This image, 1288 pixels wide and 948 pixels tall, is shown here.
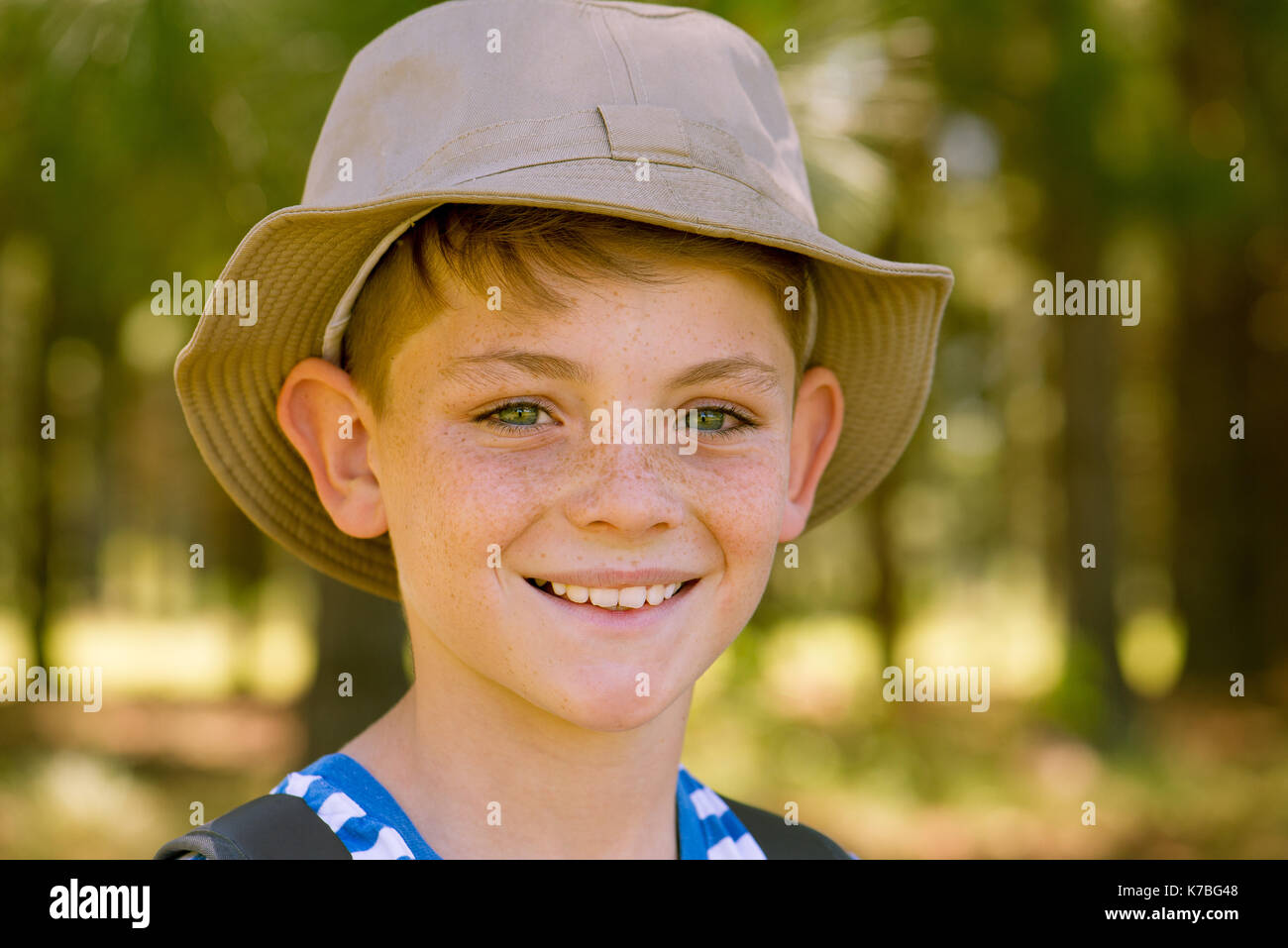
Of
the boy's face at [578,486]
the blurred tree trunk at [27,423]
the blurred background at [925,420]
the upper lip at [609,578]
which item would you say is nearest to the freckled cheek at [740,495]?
the boy's face at [578,486]

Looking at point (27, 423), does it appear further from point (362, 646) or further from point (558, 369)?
point (558, 369)

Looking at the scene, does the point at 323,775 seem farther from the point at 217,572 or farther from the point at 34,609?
the point at 217,572

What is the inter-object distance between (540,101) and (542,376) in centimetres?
40

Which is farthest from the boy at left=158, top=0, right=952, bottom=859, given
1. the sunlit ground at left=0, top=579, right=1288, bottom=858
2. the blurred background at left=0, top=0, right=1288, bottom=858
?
the sunlit ground at left=0, top=579, right=1288, bottom=858

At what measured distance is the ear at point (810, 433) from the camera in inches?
78.0

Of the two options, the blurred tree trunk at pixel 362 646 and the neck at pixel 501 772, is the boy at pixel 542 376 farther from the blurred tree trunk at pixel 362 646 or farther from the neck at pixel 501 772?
the blurred tree trunk at pixel 362 646

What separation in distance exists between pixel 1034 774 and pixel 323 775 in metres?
6.83

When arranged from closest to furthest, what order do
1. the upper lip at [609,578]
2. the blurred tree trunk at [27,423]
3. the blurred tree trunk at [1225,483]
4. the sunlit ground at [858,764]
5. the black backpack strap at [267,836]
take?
the black backpack strap at [267,836]
the upper lip at [609,578]
the sunlit ground at [858,764]
the blurred tree trunk at [27,423]
the blurred tree trunk at [1225,483]

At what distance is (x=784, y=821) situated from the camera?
202 centimetres

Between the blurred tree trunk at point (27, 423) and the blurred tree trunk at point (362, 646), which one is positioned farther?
the blurred tree trunk at point (27, 423)

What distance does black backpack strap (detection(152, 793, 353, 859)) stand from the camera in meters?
1.48

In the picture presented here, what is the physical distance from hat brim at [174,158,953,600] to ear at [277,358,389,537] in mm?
64

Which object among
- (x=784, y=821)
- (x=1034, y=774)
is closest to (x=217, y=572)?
(x=1034, y=774)

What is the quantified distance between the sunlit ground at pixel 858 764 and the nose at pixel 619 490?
4572 millimetres
